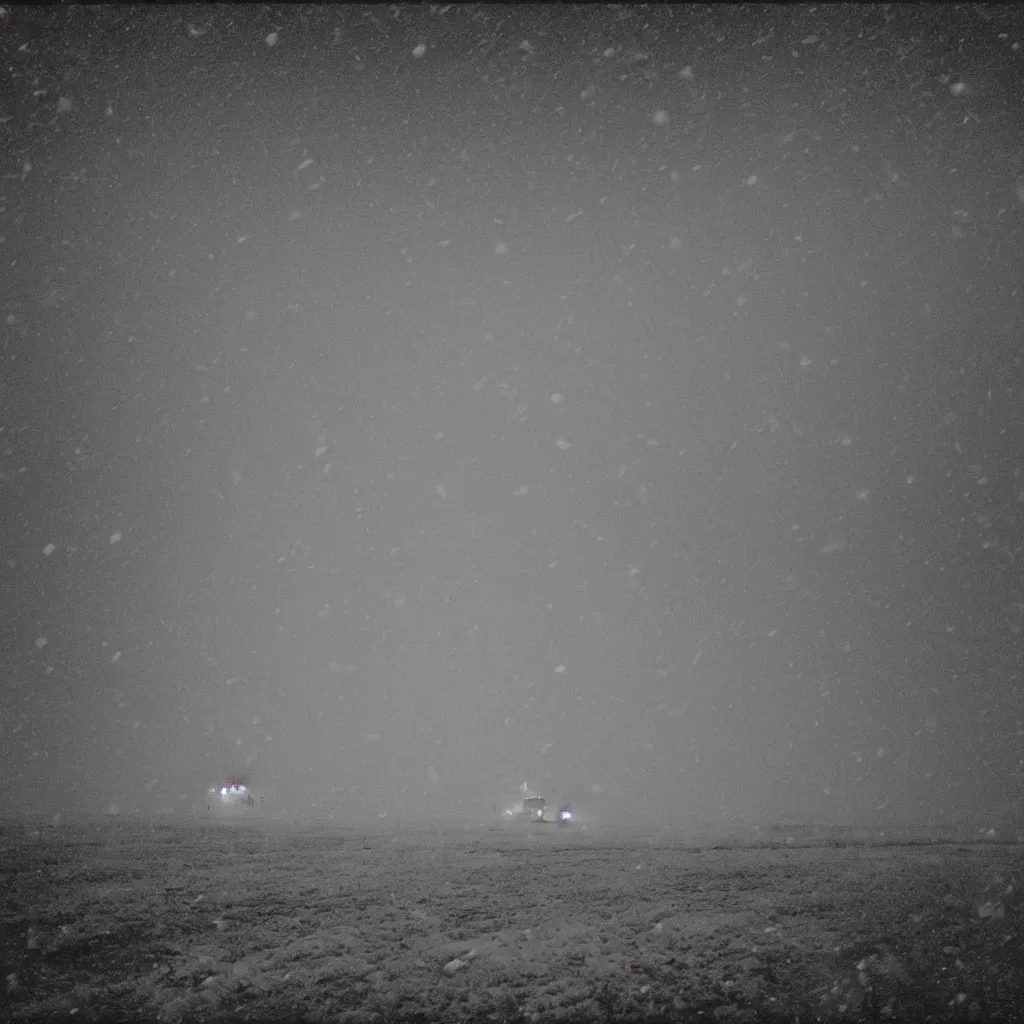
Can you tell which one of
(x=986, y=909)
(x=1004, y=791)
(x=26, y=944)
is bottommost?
(x=1004, y=791)

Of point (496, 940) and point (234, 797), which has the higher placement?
point (496, 940)

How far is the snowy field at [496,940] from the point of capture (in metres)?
6.36

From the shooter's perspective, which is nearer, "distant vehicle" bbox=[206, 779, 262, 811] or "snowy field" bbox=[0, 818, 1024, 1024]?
"snowy field" bbox=[0, 818, 1024, 1024]

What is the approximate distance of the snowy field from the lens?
6.36 m

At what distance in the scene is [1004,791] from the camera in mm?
67875

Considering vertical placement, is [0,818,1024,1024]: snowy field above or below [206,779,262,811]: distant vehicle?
above

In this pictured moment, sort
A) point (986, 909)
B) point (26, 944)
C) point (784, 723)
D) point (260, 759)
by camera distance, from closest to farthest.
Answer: point (26, 944), point (986, 909), point (260, 759), point (784, 723)

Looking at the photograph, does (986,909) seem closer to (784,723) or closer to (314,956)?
(314,956)

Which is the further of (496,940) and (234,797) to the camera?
(234,797)

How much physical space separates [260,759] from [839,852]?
81.4m

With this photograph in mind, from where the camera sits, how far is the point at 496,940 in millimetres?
8031

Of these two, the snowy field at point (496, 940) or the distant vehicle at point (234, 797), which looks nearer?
the snowy field at point (496, 940)

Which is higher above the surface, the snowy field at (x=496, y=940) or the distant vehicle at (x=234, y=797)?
the snowy field at (x=496, y=940)

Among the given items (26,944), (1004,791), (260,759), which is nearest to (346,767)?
(260,759)
